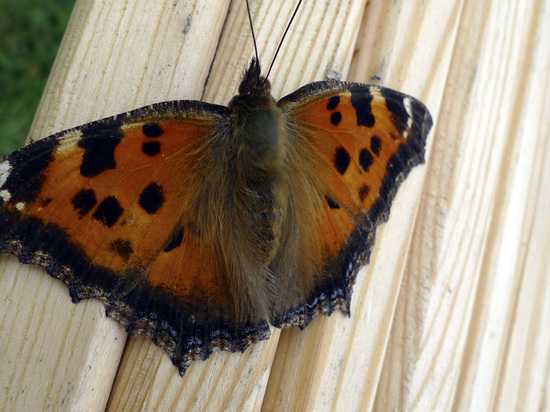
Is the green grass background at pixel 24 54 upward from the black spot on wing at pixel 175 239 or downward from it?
upward

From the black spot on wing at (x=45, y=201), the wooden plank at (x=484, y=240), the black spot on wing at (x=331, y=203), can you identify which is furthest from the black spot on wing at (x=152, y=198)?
the wooden plank at (x=484, y=240)

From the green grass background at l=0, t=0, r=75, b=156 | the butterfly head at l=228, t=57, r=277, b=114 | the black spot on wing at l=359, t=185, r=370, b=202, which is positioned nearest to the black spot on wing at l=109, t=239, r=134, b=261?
the butterfly head at l=228, t=57, r=277, b=114

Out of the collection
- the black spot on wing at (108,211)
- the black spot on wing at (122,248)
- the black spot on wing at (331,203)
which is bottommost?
the black spot on wing at (122,248)

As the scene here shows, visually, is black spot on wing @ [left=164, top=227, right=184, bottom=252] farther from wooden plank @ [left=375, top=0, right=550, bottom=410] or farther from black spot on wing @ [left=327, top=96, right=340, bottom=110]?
wooden plank @ [left=375, top=0, right=550, bottom=410]

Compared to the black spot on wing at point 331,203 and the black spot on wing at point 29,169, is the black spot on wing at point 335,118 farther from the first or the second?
the black spot on wing at point 29,169

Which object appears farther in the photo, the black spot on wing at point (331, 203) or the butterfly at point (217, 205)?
the black spot on wing at point (331, 203)

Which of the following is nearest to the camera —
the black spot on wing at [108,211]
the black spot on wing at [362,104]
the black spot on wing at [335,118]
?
the black spot on wing at [108,211]

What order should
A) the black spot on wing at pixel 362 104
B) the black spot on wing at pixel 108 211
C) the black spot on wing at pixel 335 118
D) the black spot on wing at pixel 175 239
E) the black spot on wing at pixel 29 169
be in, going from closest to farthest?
the black spot on wing at pixel 29 169 → the black spot on wing at pixel 108 211 → the black spot on wing at pixel 175 239 → the black spot on wing at pixel 362 104 → the black spot on wing at pixel 335 118

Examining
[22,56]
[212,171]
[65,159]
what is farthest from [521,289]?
[22,56]
